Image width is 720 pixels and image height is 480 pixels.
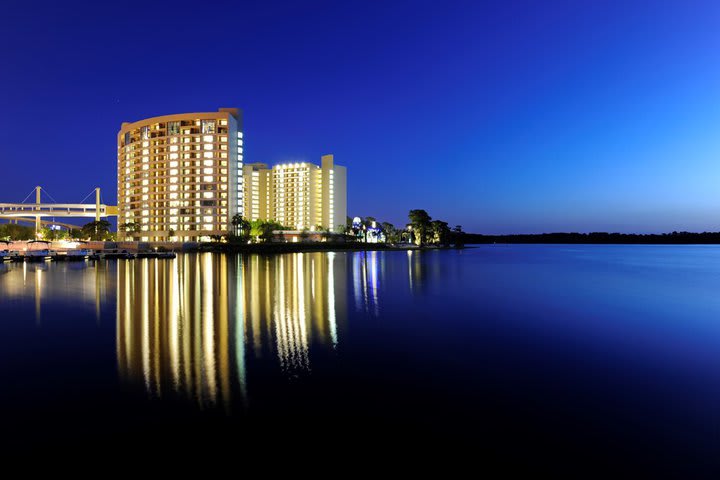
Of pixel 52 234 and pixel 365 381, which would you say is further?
pixel 52 234

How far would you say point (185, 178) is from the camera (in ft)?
490

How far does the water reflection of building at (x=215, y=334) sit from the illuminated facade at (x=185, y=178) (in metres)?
127

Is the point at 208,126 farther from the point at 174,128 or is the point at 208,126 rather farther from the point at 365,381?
the point at 365,381

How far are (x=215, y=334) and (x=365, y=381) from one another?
7.31m

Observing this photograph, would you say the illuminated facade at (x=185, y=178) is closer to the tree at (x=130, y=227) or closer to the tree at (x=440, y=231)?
the tree at (x=130, y=227)

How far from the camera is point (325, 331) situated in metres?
16.6

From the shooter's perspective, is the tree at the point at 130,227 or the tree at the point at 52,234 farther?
the tree at the point at 52,234

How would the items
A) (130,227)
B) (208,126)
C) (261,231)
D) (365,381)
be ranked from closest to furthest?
(365,381), (130,227), (261,231), (208,126)

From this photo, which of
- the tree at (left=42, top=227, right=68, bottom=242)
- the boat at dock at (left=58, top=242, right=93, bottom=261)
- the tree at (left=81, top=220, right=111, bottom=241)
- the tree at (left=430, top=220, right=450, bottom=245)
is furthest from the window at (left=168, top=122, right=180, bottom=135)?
the tree at (left=430, top=220, right=450, bottom=245)

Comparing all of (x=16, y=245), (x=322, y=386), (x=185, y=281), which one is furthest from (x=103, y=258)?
(x=322, y=386)

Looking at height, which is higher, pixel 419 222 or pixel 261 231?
pixel 419 222

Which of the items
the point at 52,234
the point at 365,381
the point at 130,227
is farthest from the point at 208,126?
the point at 365,381

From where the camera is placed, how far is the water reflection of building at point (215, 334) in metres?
10.7

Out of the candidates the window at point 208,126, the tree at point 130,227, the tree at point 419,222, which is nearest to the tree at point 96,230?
the tree at point 130,227
